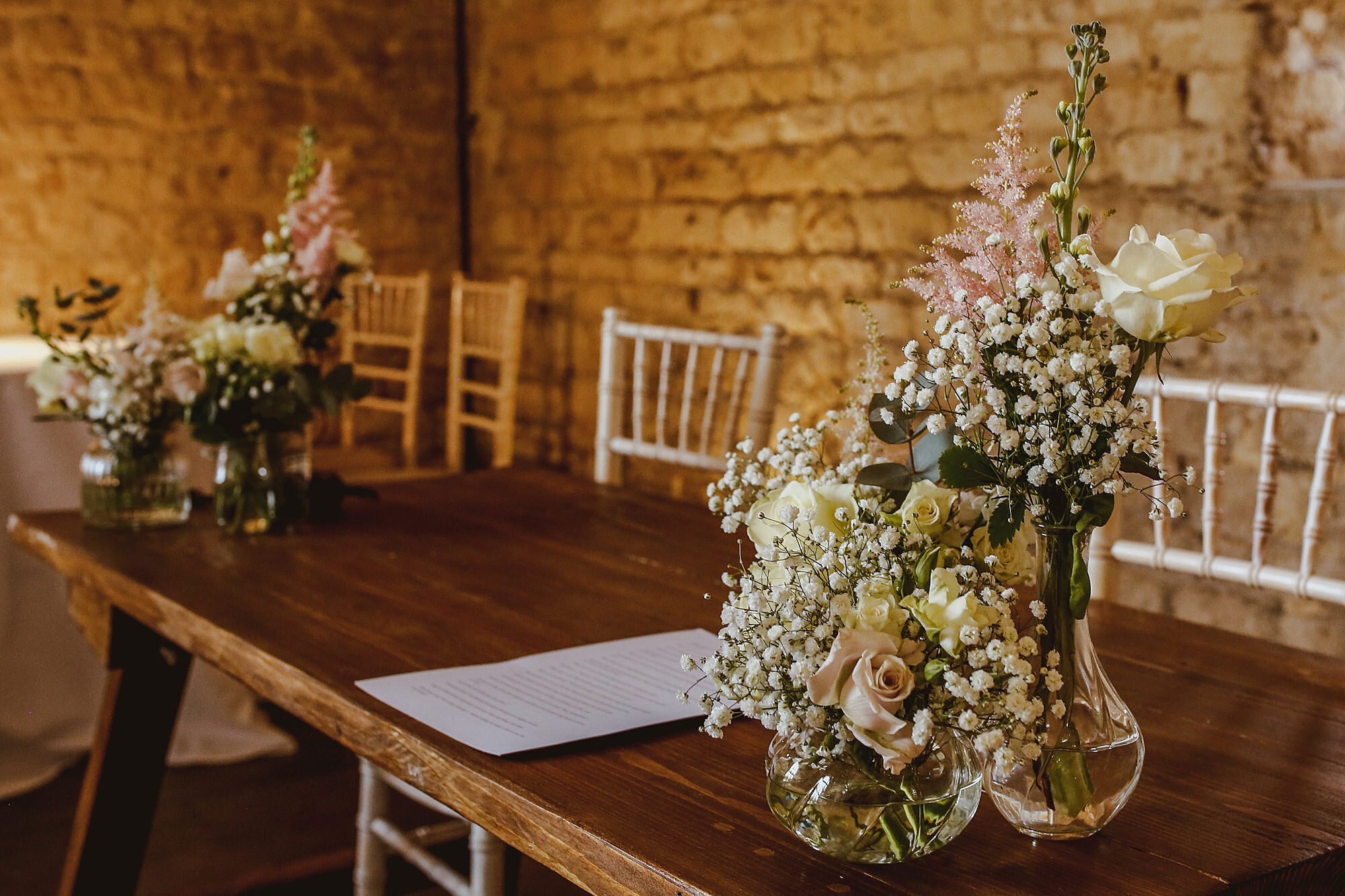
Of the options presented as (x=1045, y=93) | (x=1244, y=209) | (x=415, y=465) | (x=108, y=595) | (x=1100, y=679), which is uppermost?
(x=1045, y=93)

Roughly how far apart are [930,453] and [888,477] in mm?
30

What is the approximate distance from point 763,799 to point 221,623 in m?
0.66

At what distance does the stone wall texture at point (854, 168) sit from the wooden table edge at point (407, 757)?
1.81 m

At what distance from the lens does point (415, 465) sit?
4.08 m

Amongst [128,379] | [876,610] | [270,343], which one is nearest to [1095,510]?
[876,610]

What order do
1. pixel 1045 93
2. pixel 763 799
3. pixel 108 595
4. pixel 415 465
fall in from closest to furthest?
pixel 763 799 < pixel 108 595 < pixel 1045 93 < pixel 415 465

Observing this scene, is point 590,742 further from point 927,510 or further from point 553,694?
point 927,510

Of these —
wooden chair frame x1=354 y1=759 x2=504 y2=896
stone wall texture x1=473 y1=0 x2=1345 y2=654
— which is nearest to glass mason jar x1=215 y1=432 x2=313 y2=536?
wooden chair frame x1=354 y1=759 x2=504 y2=896

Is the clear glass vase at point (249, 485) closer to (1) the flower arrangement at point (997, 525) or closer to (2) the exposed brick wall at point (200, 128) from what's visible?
(1) the flower arrangement at point (997, 525)

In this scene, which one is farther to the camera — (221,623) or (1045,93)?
(1045,93)

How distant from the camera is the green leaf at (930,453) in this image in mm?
794

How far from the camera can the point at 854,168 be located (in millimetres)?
3561

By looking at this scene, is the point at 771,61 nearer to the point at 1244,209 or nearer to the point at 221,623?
the point at 1244,209

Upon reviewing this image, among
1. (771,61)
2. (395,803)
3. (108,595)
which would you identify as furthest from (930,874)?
(771,61)
